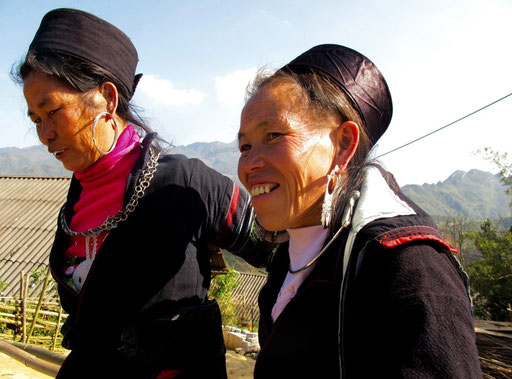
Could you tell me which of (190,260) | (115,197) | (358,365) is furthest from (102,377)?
(358,365)

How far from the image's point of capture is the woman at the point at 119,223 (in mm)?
1677

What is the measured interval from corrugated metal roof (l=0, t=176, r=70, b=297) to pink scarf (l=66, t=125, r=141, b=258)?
34.5 ft

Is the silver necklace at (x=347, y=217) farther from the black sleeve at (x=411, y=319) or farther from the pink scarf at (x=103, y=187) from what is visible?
the pink scarf at (x=103, y=187)

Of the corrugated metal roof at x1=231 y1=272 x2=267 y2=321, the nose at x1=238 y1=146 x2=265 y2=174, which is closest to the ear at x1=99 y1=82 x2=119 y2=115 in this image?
the nose at x1=238 y1=146 x2=265 y2=174

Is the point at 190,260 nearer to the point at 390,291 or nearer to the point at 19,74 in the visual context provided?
the point at 390,291

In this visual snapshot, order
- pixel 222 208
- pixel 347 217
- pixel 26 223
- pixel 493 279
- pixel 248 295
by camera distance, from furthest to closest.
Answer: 1. pixel 248 295
2. pixel 493 279
3. pixel 26 223
4. pixel 222 208
5. pixel 347 217

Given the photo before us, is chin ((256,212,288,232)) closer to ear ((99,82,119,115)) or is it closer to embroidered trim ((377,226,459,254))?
embroidered trim ((377,226,459,254))

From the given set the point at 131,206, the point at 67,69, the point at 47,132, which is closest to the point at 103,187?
the point at 131,206

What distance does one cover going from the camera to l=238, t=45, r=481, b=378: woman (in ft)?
3.10

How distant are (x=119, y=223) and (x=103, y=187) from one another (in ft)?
0.76

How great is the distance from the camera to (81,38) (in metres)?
1.80

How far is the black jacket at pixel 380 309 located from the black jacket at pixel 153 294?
513 mm

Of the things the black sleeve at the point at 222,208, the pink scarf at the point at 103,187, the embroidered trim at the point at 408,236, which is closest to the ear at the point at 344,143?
the embroidered trim at the point at 408,236

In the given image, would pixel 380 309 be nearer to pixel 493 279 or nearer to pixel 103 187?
pixel 103 187
